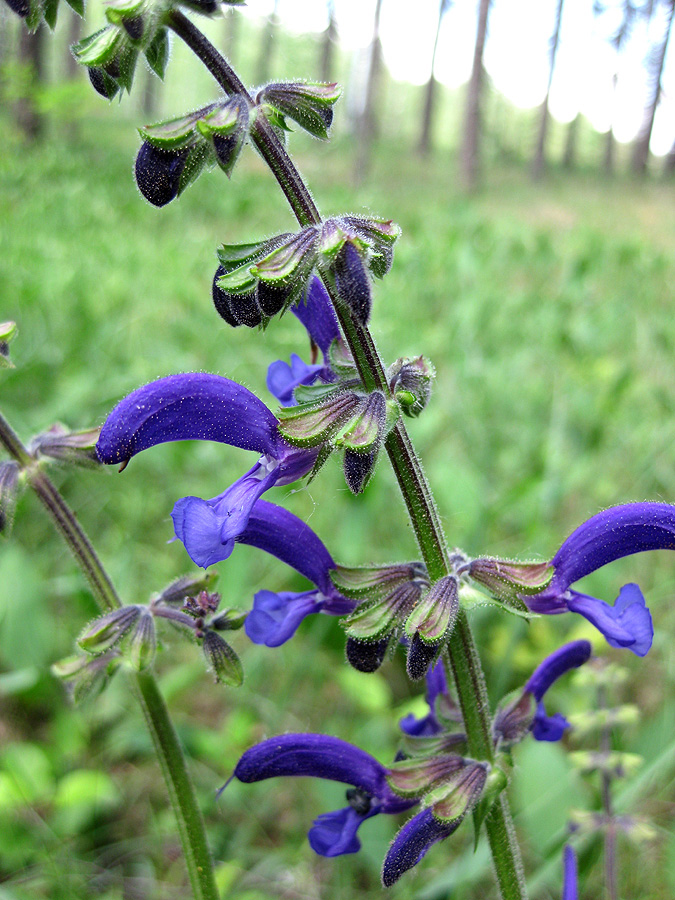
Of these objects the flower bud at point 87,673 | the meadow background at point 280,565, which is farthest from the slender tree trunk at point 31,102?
the flower bud at point 87,673

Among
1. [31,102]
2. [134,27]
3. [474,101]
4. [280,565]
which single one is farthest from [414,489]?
[474,101]

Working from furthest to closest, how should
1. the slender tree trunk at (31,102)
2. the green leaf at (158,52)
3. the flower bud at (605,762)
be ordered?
the slender tree trunk at (31,102), the flower bud at (605,762), the green leaf at (158,52)

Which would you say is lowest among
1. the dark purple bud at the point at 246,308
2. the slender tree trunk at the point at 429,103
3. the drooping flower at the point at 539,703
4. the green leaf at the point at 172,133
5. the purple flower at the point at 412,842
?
the purple flower at the point at 412,842

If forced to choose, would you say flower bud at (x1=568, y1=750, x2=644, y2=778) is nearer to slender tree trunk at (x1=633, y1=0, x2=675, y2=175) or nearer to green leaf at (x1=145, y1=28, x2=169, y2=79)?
green leaf at (x1=145, y1=28, x2=169, y2=79)

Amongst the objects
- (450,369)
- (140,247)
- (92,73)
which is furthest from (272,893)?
(140,247)

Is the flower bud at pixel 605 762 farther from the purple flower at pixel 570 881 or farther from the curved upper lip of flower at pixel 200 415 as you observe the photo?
the curved upper lip of flower at pixel 200 415

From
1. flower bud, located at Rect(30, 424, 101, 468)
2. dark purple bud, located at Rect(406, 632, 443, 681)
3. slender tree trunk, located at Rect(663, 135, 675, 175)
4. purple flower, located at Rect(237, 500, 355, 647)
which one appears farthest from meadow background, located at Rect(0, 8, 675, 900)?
slender tree trunk, located at Rect(663, 135, 675, 175)

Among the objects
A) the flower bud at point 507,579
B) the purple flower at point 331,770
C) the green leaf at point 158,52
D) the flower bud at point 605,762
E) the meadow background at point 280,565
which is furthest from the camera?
the meadow background at point 280,565
